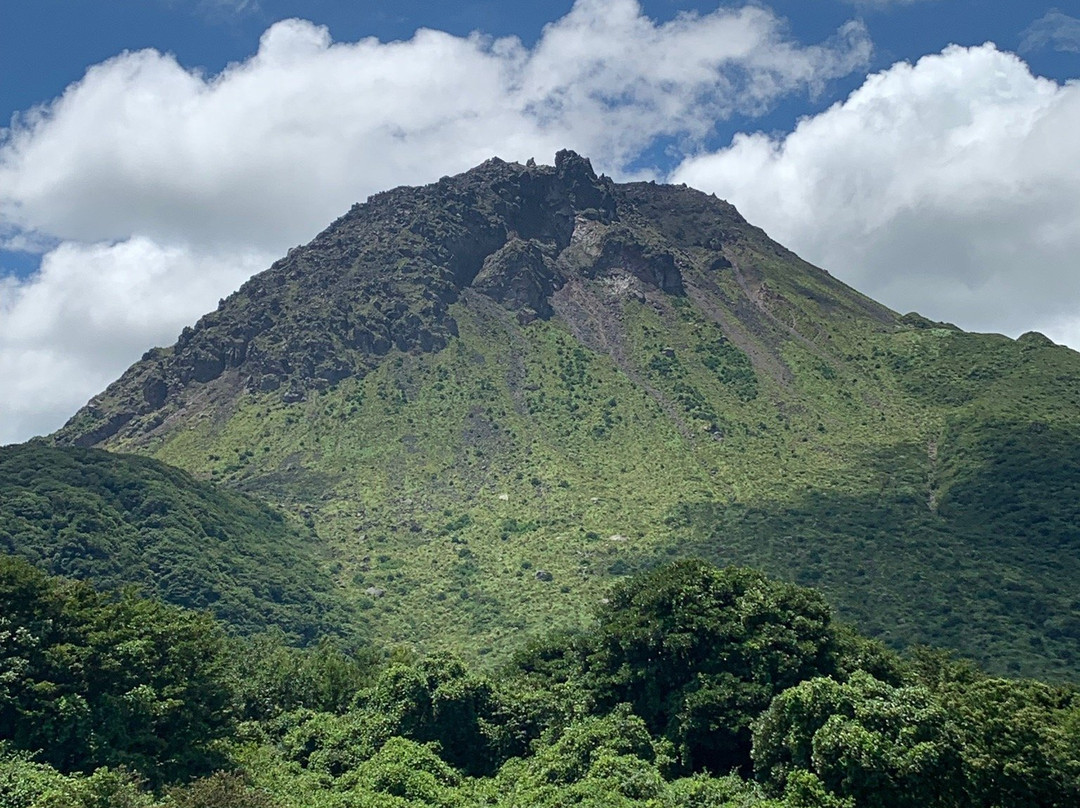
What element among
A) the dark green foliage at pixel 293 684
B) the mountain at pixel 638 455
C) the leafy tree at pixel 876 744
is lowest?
the dark green foliage at pixel 293 684

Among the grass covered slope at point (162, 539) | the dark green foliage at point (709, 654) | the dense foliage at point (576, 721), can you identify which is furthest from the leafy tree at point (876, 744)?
the grass covered slope at point (162, 539)

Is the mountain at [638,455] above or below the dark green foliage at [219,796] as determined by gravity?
above

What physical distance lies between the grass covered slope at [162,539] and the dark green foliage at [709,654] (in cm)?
7284

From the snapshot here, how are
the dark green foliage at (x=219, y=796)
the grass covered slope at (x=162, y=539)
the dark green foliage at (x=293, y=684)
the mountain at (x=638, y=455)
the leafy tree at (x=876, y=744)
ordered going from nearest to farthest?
the leafy tree at (x=876, y=744) → the dark green foliage at (x=219, y=796) → the dark green foliage at (x=293, y=684) → the mountain at (x=638, y=455) → the grass covered slope at (x=162, y=539)

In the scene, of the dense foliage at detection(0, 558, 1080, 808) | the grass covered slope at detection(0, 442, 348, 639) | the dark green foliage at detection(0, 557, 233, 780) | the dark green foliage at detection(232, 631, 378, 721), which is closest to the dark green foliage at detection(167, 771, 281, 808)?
the dense foliage at detection(0, 558, 1080, 808)

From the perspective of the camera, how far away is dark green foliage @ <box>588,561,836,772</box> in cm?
4012

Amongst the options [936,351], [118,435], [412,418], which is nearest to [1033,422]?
[936,351]

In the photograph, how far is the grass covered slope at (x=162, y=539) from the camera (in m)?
109

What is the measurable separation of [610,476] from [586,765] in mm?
106658

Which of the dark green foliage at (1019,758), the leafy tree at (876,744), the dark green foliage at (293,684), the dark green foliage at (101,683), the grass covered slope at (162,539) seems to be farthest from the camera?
the grass covered slope at (162,539)

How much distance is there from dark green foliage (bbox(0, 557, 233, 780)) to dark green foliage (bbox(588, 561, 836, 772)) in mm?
19778

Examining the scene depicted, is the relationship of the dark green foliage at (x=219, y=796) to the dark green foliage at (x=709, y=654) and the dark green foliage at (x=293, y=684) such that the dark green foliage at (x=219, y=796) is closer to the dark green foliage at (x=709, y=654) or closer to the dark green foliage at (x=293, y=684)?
the dark green foliage at (x=709, y=654)

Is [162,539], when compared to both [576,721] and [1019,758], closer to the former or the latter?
[576,721]

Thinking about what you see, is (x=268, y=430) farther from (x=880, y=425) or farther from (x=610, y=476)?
(x=880, y=425)
